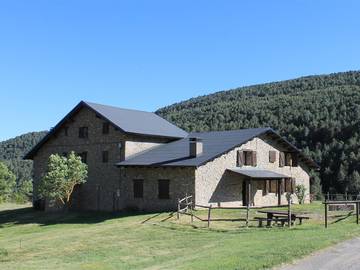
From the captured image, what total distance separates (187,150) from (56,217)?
1079 centimetres

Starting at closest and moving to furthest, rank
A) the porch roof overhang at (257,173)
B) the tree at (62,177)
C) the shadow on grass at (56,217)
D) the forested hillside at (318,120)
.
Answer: the shadow on grass at (56,217) → the porch roof overhang at (257,173) → the tree at (62,177) → the forested hillside at (318,120)

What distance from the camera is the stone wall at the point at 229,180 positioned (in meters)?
36.2

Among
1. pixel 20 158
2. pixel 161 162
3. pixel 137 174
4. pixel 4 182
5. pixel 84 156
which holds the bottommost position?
pixel 4 182

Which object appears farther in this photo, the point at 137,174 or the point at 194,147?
the point at 137,174

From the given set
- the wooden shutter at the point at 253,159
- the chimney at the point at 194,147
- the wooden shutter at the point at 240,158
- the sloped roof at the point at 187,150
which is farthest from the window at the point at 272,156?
the chimney at the point at 194,147

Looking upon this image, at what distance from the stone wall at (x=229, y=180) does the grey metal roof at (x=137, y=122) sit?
21.9 feet

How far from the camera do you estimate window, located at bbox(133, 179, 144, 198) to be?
3853 centimetres

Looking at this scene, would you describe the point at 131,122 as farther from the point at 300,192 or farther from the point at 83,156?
the point at 300,192

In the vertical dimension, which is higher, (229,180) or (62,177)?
(62,177)

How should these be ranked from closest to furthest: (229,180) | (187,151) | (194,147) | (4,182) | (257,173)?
1. (194,147)
2. (229,180)
3. (187,151)
4. (257,173)
5. (4,182)

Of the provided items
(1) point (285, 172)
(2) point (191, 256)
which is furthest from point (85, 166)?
(2) point (191, 256)

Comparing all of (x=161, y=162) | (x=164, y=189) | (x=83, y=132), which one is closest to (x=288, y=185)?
(x=164, y=189)

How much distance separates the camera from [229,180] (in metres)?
38.3

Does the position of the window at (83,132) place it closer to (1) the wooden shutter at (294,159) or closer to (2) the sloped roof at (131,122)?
(2) the sloped roof at (131,122)
